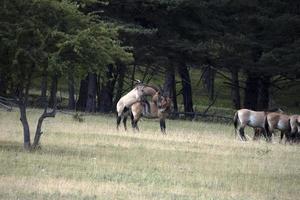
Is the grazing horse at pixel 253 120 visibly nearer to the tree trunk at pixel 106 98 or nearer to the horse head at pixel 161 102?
the horse head at pixel 161 102

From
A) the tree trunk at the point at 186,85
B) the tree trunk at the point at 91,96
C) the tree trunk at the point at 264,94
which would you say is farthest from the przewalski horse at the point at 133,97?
the tree trunk at the point at 264,94

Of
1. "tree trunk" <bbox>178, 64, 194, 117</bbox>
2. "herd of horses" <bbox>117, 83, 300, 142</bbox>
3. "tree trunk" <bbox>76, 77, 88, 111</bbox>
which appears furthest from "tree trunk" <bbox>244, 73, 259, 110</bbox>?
"herd of horses" <bbox>117, 83, 300, 142</bbox>

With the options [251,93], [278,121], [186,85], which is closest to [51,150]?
[278,121]

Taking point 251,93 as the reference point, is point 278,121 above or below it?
below

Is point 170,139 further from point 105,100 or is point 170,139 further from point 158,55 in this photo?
point 105,100

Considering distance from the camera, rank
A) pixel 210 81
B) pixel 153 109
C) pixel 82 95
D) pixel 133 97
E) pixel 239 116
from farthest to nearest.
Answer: pixel 210 81, pixel 82 95, pixel 153 109, pixel 133 97, pixel 239 116

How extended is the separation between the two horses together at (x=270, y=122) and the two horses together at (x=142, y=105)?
2.84m

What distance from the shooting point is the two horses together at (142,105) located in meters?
27.9

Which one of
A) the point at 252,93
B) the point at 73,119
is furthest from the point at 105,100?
the point at 73,119

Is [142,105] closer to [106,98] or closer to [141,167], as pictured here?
[141,167]

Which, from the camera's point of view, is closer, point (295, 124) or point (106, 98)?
point (295, 124)

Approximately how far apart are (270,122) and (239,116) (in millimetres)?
1162

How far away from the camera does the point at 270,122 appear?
26859mm

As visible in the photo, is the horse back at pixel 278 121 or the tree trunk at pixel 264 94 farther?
the tree trunk at pixel 264 94
